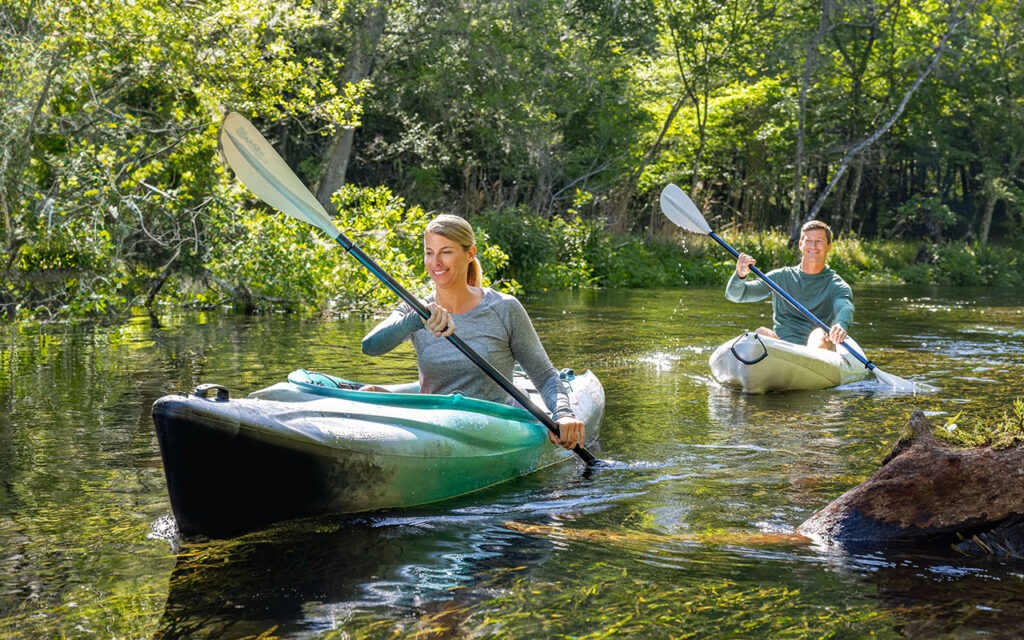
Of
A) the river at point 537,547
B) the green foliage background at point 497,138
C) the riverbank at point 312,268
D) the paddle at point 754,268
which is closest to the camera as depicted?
the river at point 537,547

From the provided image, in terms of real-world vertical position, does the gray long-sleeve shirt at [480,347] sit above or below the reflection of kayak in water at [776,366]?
above

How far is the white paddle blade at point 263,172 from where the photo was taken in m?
4.97

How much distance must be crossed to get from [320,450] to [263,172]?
5.53ft

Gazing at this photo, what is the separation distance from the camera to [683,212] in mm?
9102

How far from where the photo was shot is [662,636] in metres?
2.95

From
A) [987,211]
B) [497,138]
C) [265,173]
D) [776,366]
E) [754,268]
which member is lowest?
[776,366]

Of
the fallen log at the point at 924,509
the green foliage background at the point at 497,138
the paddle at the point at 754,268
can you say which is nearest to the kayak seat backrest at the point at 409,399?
the fallen log at the point at 924,509

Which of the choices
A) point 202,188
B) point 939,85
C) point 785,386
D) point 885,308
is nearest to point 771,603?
point 785,386

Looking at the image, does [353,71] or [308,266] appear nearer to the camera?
[308,266]

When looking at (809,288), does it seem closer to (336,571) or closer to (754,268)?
(754,268)

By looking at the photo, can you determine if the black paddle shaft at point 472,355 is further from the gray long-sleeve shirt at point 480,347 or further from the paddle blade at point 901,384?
the paddle blade at point 901,384

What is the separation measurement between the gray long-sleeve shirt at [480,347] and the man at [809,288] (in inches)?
132

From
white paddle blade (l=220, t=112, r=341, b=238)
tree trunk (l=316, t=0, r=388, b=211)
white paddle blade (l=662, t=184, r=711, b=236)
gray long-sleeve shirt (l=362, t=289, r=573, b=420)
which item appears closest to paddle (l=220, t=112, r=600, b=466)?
white paddle blade (l=220, t=112, r=341, b=238)

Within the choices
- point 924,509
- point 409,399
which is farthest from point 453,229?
point 924,509
